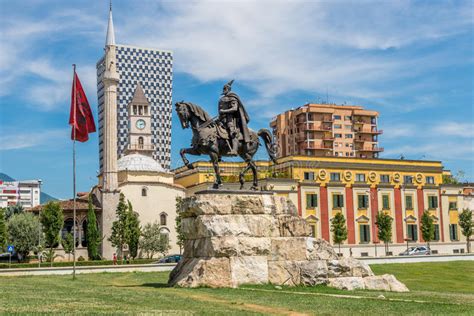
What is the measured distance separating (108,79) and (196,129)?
56780mm

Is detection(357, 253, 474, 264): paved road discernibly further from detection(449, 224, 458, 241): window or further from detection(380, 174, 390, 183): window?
detection(449, 224, 458, 241): window

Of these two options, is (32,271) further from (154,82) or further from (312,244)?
(154,82)

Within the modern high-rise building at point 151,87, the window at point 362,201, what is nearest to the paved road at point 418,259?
the window at point 362,201

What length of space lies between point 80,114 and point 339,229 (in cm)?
4354

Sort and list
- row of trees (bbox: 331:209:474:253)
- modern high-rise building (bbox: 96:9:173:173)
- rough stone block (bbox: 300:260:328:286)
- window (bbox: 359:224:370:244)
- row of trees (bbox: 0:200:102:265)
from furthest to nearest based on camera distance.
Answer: modern high-rise building (bbox: 96:9:173:173) < window (bbox: 359:224:370:244) < row of trees (bbox: 331:209:474:253) < row of trees (bbox: 0:200:102:265) < rough stone block (bbox: 300:260:328:286)

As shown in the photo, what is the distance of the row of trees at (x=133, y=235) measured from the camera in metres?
68.1

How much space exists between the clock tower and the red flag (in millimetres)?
66496

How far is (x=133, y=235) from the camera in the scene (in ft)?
224

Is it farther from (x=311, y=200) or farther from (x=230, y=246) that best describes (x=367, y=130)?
(x=230, y=246)

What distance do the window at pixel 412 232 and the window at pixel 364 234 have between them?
19.5 ft

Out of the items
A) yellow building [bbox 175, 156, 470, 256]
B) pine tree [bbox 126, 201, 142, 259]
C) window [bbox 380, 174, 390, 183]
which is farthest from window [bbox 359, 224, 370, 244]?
pine tree [bbox 126, 201, 142, 259]

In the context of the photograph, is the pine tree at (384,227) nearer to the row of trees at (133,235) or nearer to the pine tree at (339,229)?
the pine tree at (339,229)

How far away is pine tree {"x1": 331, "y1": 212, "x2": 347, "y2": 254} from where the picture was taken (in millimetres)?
69688

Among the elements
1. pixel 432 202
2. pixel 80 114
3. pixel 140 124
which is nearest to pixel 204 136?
pixel 80 114
